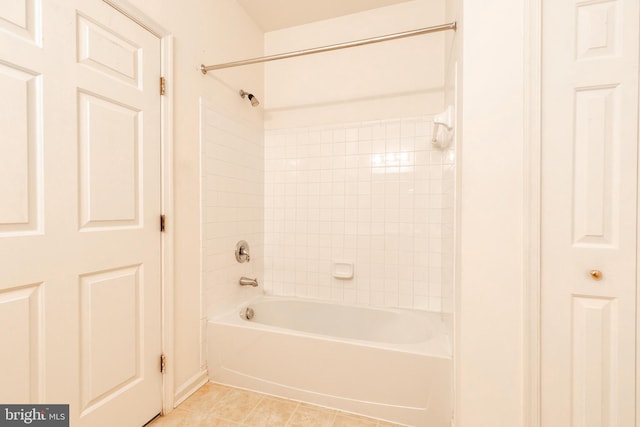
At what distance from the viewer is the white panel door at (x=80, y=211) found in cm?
93

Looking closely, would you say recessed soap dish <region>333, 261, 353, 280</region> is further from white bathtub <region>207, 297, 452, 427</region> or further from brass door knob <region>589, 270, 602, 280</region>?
brass door knob <region>589, 270, 602, 280</region>

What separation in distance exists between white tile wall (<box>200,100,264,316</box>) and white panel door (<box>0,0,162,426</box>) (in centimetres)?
36

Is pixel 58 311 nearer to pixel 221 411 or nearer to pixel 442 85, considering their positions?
pixel 221 411

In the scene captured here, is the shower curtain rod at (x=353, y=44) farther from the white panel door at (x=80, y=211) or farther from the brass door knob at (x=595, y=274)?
the brass door knob at (x=595, y=274)

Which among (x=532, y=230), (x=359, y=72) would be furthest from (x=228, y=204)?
(x=532, y=230)

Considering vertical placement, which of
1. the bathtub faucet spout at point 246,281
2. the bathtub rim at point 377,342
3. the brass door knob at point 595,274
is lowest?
the bathtub rim at point 377,342

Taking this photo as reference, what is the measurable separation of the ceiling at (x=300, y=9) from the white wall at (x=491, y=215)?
134 centimetres

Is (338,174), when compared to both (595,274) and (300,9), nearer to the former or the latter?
(300,9)

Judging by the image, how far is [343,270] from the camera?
89.7 inches

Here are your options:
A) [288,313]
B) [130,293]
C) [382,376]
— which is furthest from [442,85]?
[130,293]

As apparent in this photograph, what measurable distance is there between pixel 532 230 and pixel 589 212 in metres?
0.21

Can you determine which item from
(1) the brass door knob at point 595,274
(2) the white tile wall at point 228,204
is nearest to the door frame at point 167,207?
(2) the white tile wall at point 228,204

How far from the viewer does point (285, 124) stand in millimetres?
2477

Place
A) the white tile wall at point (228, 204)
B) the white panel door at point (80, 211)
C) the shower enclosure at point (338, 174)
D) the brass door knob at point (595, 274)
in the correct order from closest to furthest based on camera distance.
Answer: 1. the white panel door at point (80, 211)
2. the brass door knob at point (595, 274)
3. the white tile wall at point (228, 204)
4. the shower enclosure at point (338, 174)
